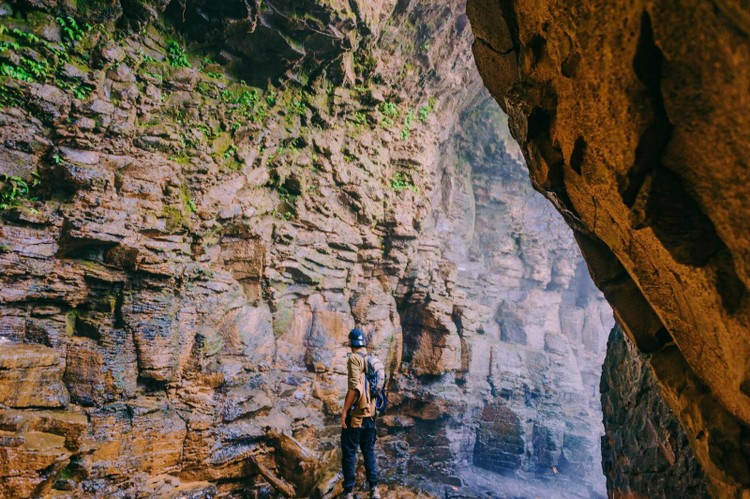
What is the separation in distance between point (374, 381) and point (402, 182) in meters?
8.48

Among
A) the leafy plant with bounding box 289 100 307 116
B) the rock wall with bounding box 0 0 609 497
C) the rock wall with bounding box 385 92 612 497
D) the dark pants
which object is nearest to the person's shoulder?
the dark pants

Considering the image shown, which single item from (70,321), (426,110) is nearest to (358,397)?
(70,321)

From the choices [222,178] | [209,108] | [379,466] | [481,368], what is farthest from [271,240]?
[481,368]

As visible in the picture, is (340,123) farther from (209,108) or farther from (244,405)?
(244,405)

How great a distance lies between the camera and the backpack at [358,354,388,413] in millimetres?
5812

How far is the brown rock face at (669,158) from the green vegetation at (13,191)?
A: 789cm

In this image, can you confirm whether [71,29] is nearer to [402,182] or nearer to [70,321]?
[70,321]

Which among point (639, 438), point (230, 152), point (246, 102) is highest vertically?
point (246, 102)

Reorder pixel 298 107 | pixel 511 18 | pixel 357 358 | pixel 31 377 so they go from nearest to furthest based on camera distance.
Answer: pixel 511 18, pixel 357 358, pixel 31 377, pixel 298 107

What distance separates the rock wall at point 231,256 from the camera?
694 centimetres

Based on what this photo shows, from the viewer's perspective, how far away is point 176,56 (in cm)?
912

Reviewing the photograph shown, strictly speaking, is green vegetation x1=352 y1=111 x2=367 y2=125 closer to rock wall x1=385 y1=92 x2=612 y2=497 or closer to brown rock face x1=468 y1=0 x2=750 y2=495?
rock wall x1=385 y1=92 x2=612 y2=497

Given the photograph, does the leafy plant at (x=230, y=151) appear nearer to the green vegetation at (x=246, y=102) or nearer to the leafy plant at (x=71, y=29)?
the green vegetation at (x=246, y=102)

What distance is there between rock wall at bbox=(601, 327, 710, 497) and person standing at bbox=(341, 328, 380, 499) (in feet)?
12.4
